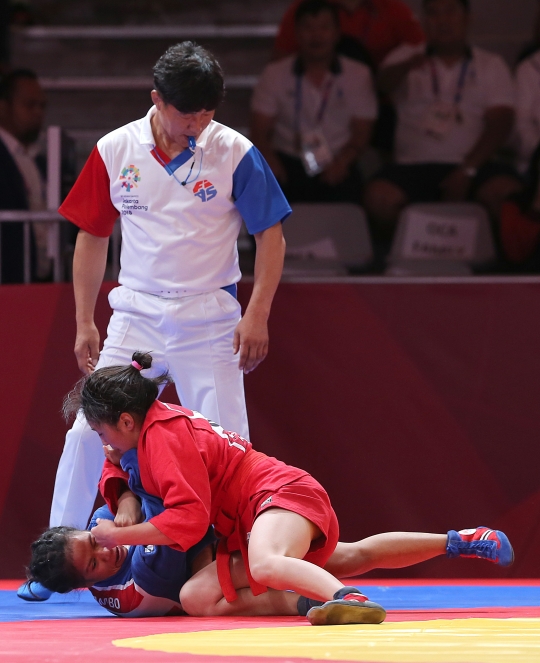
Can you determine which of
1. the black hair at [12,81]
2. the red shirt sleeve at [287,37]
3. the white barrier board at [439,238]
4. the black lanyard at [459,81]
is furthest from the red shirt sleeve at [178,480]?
the red shirt sleeve at [287,37]

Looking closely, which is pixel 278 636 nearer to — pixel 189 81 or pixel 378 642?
pixel 378 642

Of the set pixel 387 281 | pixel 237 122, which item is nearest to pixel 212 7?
pixel 237 122

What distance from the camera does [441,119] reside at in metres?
5.73

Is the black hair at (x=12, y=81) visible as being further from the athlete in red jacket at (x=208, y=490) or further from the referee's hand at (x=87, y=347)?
the athlete in red jacket at (x=208, y=490)

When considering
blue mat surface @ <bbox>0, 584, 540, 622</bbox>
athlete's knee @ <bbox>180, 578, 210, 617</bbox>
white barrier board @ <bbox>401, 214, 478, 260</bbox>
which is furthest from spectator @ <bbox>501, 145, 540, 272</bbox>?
athlete's knee @ <bbox>180, 578, 210, 617</bbox>

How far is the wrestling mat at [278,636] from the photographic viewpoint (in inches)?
69.4

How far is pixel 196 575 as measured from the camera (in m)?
2.85

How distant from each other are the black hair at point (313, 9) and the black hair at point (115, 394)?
132 inches

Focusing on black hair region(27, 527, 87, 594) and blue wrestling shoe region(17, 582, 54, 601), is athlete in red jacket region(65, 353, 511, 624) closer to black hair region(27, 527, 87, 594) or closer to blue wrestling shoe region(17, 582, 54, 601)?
black hair region(27, 527, 87, 594)

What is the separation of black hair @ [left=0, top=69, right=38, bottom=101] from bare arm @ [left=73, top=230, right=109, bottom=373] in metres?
2.57

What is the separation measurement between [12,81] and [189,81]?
9.76 ft

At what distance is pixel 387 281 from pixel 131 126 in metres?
1.24

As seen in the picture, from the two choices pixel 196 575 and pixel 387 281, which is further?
pixel 387 281

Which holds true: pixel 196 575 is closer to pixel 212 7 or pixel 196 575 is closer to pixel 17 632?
pixel 17 632
